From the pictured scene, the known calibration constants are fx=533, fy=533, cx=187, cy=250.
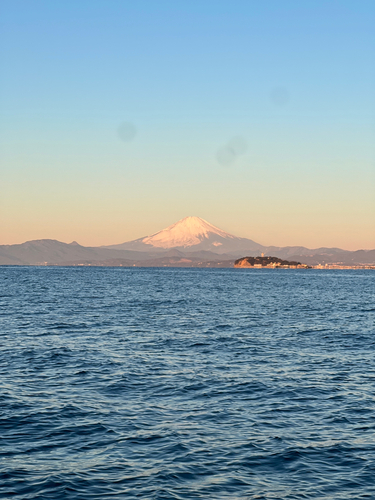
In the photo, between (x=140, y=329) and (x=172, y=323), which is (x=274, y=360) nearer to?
(x=140, y=329)

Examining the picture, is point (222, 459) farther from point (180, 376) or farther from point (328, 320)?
point (328, 320)

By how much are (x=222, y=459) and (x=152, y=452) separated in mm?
2252

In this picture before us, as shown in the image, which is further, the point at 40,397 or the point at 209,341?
the point at 209,341

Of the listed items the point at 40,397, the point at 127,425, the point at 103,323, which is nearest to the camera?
the point at 127,425

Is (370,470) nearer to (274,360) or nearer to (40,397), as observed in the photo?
(40,397)

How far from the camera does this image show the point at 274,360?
33.4 metres

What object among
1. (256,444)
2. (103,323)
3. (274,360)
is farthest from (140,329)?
(256,444)

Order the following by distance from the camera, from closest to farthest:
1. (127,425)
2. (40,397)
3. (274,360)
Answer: (127,425) → (40,397) → (274,360)

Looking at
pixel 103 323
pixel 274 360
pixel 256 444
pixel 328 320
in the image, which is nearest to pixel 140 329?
pixel 103 323

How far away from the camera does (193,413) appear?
842 inches

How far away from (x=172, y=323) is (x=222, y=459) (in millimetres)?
37540

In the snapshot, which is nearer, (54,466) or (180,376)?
(54,466)

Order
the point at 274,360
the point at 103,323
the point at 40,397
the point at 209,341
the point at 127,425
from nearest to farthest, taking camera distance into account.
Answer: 1. the point at 127,425
2. the point at 40,397
3. the point at 274,360
4. the point at 209,341
5. the point at 103,323

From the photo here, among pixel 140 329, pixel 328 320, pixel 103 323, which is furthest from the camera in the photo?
pixel 328 320
